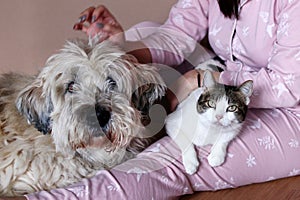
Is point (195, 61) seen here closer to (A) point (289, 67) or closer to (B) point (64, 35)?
(A) point (289, 67)

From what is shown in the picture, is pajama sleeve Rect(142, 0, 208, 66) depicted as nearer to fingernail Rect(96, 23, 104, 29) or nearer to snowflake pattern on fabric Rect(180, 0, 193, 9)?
snowflake pattern on fabric Rect(180, 0, 193, 9)

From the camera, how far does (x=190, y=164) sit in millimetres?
1415

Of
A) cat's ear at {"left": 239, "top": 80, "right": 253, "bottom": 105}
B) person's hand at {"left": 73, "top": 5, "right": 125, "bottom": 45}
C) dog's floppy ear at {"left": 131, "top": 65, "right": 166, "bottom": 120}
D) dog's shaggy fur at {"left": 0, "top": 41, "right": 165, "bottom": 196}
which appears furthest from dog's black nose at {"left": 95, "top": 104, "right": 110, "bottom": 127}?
cat's ear at {"left": 239, "top": 80, "right": 253, "bottom": 105}

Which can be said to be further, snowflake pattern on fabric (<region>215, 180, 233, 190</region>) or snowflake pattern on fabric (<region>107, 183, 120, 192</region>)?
snowflake pattern on fabric (<region>215, 180, 233, 190</region>)

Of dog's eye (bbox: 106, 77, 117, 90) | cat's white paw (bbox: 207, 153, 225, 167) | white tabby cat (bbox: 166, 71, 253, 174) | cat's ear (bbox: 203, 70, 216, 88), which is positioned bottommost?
cat's white paw (bbox: 207, 153, 225, 167)

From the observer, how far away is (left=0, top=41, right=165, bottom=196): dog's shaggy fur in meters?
1.29

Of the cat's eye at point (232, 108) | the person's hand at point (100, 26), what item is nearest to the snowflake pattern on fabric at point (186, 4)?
the person's hand at point (100, 26)

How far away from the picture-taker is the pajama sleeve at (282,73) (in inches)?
57.4

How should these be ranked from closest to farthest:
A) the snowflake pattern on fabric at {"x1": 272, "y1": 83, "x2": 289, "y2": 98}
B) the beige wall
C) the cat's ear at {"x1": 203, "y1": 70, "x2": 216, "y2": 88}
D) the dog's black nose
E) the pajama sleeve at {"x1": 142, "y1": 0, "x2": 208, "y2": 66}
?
the dog's black nose < the cat's ear at {"x1": 203, "y1": 70, "x2": 216, "y2": 88} < the snowflake pattern on fabric at {"x1": 272, "y1": 83, "x2": 289, "y2": 98} < the pajama sleeve at {"x1": 142, "y1": 0, "x2": 208, "y2": 66} < the beige wall

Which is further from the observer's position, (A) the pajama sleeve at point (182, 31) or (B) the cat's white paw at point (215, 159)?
(A) the pajama sleeve at point (182, 31)

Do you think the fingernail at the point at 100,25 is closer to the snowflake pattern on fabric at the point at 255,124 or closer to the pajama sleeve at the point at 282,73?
the pajama sleeve at the point at 282,73

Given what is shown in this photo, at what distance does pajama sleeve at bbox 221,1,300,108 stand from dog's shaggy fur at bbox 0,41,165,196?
28 centimetres

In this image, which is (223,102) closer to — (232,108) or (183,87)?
(232,108)

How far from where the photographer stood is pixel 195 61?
5.69ft
